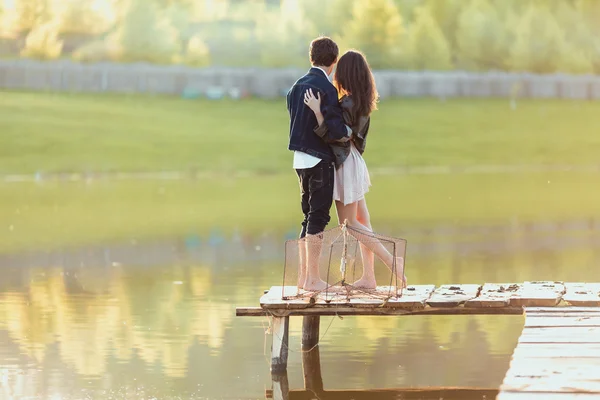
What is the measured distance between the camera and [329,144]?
7.81 metres

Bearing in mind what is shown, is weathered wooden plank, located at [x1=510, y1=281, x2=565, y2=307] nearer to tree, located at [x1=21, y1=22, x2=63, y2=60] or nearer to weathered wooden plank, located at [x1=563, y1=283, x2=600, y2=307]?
weathered wooden plank, located at [x1=563, y1=283, x2=600, y2=307]

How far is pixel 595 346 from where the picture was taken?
20.6 feet

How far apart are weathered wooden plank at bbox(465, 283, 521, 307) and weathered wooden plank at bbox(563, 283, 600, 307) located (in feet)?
1.09

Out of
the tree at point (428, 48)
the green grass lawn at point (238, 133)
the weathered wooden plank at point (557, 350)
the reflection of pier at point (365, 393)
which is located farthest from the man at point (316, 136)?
the tree at point (428, 48)

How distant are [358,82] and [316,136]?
43 cm

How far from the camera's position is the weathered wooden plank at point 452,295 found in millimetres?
7680

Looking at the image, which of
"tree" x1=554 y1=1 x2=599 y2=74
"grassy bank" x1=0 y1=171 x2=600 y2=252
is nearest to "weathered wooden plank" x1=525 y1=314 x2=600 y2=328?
"grassy bank" x1=0 y1=171 x2=600 y2=252

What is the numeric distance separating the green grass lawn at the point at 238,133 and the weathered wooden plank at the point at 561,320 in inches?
1168

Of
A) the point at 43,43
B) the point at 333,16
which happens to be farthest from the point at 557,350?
the point at 333,16

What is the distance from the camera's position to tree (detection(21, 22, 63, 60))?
52.1m

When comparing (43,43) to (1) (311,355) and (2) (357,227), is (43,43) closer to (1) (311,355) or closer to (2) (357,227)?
(1) (311,355)

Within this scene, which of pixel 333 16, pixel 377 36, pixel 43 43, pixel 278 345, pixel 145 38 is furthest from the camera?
pixel 333 16

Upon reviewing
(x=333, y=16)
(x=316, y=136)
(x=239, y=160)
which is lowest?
(x=239, y=160)

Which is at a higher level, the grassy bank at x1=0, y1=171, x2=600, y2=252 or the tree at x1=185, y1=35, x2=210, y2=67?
the tree at x1=185, y1=35, x2=210, y2=67
